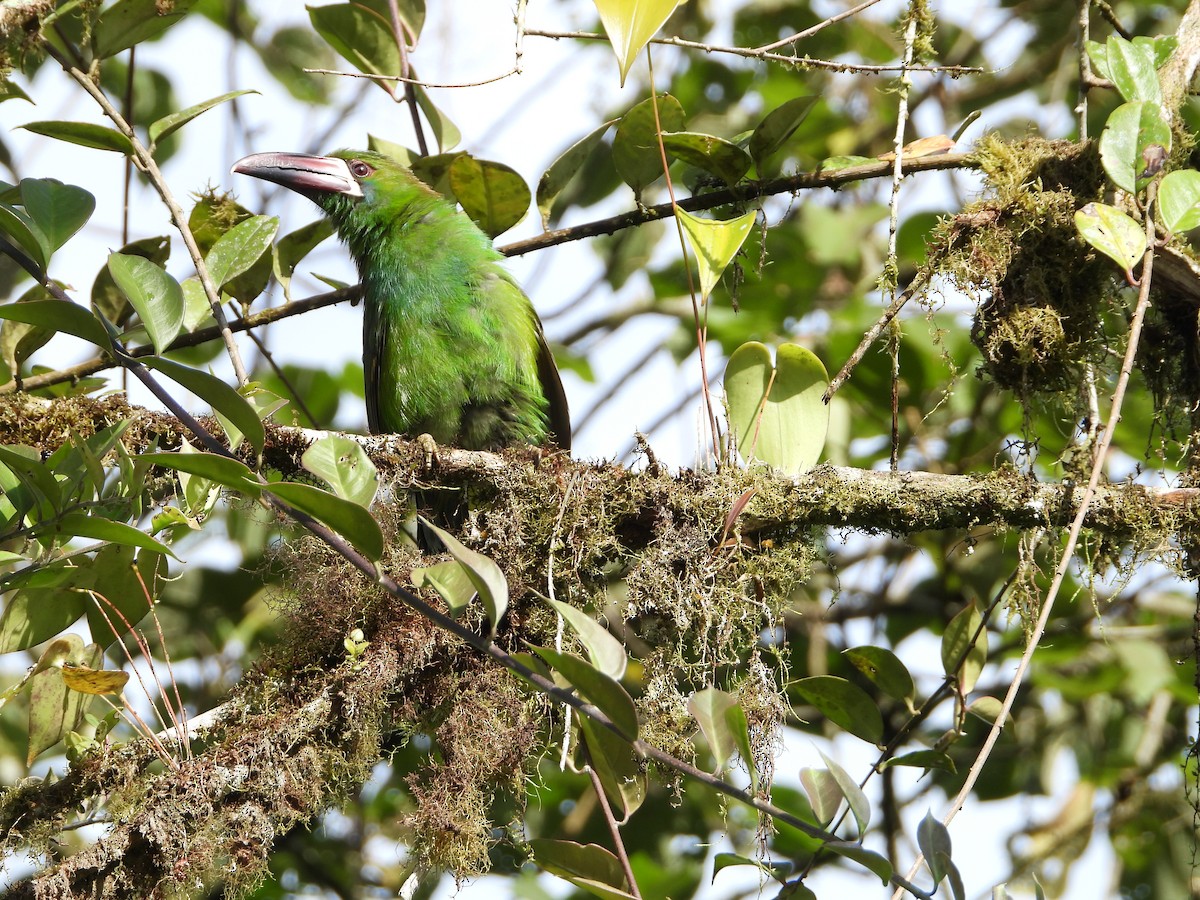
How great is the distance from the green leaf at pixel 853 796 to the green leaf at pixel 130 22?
6.81 ft

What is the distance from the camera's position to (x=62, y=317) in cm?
177

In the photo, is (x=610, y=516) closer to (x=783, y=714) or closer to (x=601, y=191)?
(x=783, y=714)

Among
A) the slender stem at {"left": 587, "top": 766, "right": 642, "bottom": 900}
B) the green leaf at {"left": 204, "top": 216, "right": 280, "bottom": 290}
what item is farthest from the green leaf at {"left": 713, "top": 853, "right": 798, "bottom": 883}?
the green leaf at {"left": 204, "top": 216, "right": 280, "bottom": 290}

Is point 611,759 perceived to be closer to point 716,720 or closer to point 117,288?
point 716,720

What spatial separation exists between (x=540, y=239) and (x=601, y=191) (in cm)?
60

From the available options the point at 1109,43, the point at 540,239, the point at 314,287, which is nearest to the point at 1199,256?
the point at 1109,43

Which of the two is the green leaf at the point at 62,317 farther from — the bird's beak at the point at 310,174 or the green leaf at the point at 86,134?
the bird's beak at the point at 310,174

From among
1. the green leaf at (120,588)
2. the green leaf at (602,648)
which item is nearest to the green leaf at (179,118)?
the green leaf at (120,588)

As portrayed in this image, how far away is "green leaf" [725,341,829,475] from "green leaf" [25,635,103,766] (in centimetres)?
145

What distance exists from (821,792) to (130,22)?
215 cm

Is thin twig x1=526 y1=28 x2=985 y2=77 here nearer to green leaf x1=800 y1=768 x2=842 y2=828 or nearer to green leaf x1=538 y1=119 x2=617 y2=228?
green leaf x1=538 y1=119 x2=617 y2=228

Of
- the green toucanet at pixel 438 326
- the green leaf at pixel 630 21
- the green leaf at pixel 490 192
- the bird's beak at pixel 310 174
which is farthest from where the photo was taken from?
the bird's beak at pixel 310 174

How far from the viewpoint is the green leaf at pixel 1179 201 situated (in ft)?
7.04

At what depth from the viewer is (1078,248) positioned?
8.20 feet
